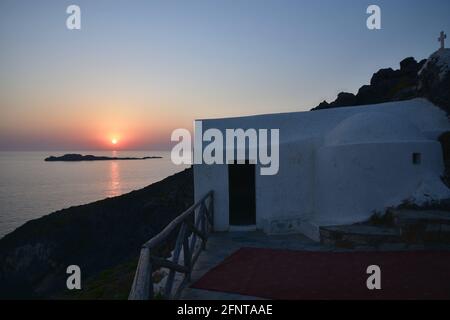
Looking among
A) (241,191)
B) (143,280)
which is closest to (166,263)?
(143,280)

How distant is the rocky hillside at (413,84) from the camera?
480 inches

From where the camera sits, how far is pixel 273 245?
8.22 meters

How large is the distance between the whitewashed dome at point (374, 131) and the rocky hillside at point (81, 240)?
1920cm

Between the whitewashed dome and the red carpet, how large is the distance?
3.12 m

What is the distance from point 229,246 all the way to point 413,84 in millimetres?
18635

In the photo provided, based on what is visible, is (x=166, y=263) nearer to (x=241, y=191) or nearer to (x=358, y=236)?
(x=358, y=236)

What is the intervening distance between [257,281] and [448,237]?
4.45 m

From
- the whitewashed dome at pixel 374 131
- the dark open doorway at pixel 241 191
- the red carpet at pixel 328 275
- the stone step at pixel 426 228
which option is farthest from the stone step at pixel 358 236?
the dark open doorway at pixel 241 191

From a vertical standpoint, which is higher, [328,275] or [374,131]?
[374,131]

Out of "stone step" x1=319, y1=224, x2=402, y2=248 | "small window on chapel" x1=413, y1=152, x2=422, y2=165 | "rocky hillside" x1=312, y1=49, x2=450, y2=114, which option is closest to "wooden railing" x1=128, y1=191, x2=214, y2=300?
"stone step" x1=319, y1=224, x2=402, y2=248

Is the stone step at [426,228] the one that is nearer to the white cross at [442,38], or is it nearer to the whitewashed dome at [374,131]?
the whitewashed dome at [374,131]

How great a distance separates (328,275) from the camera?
5.87 meters
